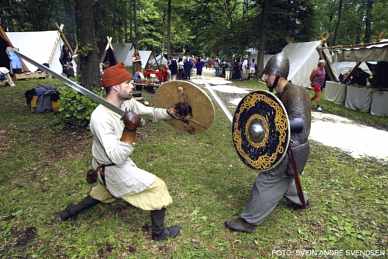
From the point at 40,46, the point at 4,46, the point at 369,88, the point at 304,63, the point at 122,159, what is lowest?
the point at 122,159

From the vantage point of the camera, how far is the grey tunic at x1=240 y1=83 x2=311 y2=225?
302 cm

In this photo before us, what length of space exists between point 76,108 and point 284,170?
4.61 metres

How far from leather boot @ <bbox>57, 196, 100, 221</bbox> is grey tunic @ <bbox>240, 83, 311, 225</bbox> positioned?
63.4 inches

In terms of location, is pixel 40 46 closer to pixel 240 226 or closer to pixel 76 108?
pixel 76 108

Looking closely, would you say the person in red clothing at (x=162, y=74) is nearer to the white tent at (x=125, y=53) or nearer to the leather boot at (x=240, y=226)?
the leather boot at (x=240, y=226)

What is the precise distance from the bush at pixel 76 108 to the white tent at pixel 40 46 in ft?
37.6

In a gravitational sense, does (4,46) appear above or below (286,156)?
above

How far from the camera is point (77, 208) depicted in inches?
129

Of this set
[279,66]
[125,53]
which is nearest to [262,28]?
[125,53]

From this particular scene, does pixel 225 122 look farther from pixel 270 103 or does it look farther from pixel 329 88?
pixel 329 88

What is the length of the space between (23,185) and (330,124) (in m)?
7.41

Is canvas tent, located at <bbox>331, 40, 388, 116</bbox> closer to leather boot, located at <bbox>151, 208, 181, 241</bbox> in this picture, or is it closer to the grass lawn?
the grass lawn

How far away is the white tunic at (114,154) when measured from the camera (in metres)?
2.45

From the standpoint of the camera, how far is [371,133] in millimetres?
7668
